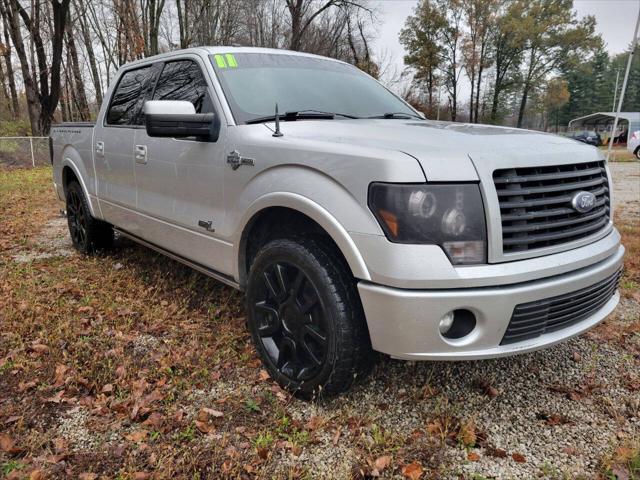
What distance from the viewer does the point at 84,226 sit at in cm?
498

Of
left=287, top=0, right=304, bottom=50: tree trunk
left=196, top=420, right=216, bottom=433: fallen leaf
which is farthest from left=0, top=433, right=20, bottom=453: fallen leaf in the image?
left=287, top=0, right=304, bottom=50: tree trunk

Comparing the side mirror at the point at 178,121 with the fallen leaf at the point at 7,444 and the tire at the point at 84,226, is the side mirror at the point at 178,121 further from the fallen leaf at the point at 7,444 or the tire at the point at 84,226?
the tire at the point at 84,226

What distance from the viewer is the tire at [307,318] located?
2.20m

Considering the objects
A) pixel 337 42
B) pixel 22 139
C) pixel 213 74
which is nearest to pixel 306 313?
pixel 213 74

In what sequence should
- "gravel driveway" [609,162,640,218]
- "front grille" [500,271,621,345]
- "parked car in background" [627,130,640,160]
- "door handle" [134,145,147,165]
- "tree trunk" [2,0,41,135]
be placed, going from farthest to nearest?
"parked car in background" [627,130,640,160] → "tree trunk" [2,0,41,135] → "gravel driveway" [609,162,640,218] → "door handle" [134,145,147,165] → "front grille" [500,271,621,345]

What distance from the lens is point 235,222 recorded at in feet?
9.03

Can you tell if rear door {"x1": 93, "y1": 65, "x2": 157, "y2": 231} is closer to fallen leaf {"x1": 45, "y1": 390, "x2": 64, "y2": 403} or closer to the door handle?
the door handle

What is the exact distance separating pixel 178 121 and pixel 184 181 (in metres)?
0.55

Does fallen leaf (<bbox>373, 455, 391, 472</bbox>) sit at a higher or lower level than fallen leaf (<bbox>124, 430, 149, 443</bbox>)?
lower

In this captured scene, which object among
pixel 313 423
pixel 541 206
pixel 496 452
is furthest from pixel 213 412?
pixel 541 206

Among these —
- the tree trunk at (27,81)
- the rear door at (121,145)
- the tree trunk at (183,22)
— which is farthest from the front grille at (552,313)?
the tree trunk at (183,22)

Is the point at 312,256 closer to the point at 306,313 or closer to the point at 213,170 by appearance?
the point at 306,313

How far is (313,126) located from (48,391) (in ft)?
6.54

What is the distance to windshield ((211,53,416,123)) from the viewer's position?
2.96m
